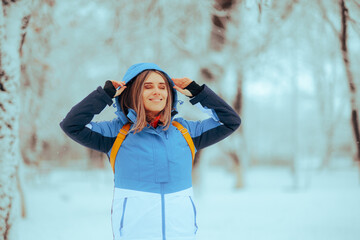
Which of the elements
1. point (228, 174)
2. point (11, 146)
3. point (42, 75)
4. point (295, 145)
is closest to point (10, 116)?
point (11, 146)

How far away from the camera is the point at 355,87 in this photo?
3.93m

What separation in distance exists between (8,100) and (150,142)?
159 centimetres

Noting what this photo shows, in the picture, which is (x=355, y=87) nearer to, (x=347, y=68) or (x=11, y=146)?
(x=347, y=68)

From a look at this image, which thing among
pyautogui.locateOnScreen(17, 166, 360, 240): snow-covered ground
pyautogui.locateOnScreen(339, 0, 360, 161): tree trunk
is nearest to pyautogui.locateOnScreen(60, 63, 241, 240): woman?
pyautogui.locateOnScreen(339, 0, 360, 161): tree trunk

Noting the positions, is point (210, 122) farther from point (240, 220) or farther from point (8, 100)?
point (240, 220)

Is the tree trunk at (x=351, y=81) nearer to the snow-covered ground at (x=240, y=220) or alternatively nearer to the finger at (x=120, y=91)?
the snow-covered ground at (x=240, y=220)

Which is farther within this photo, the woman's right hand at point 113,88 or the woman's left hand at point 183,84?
the woman's left hand at point 183,84

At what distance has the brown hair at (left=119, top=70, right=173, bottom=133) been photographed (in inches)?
79.7

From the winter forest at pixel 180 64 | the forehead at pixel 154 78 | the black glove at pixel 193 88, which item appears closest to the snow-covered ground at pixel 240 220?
the winter forest at pixel 180 64

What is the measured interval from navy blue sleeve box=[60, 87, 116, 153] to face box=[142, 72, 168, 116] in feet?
0.77

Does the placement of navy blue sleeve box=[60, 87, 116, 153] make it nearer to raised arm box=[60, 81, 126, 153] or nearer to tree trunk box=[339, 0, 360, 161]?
raised arm box=[60, 81, 126, 153]

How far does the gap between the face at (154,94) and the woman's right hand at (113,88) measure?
0.14 metres

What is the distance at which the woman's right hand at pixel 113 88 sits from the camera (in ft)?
6.68

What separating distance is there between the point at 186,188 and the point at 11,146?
1.74m
